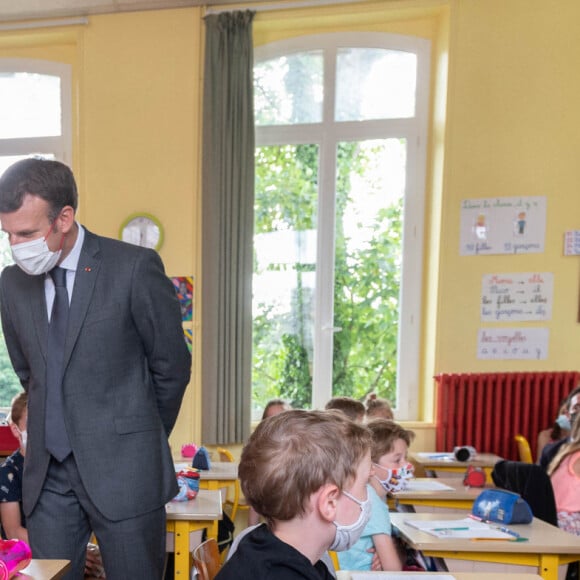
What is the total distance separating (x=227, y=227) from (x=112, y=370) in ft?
9.03

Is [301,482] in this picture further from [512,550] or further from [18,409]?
[18,409]

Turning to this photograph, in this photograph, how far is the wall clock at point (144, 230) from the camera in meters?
4.50

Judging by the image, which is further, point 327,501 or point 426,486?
point 426,486

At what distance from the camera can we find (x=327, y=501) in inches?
50.1

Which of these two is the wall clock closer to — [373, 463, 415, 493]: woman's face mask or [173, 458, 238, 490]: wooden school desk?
[173, 458, 238, 490]: wooden school desk

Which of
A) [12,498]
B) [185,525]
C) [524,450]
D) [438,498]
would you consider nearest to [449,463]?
[524,450]

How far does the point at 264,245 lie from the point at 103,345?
314cm

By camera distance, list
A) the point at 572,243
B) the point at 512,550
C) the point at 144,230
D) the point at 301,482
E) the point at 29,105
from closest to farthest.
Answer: the point at 301,482 → the point at 512,550 → the point at 572,243 → the point at 144,230 → the point at 29,105

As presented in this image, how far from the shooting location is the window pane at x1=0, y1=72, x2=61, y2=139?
5.01 meters

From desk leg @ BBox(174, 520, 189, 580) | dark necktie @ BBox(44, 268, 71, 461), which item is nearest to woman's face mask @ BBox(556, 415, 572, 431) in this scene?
desk leg @ BBox(174, 520, 189, 580)

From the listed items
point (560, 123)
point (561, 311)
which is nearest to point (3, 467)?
point (561, 311)

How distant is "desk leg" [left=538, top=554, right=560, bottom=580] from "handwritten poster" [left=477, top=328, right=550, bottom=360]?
2.34 m

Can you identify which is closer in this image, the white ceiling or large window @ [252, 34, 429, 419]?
the white ceiling

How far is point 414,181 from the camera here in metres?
4.60
